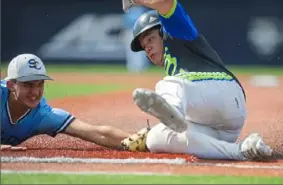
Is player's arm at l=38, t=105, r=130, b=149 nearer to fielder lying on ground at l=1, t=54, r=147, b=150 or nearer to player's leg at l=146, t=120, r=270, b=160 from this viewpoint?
fielder lying on ground at l=1, t=54, r=147, b=150

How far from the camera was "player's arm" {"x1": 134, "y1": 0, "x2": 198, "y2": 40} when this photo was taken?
5957 millimetres

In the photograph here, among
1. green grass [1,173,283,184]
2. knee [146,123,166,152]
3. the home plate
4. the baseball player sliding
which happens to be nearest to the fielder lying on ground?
the baseball player sliding

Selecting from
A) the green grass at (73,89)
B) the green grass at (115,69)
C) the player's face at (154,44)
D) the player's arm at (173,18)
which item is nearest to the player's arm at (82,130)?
the player's face at (154,44)

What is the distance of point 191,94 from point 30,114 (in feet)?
4.95

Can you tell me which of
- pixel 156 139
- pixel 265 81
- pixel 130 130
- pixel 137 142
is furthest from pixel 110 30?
pixel 156 139

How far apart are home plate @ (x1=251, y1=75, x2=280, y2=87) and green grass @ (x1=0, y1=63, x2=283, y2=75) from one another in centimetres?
143

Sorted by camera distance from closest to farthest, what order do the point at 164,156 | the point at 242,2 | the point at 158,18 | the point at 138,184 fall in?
the point at 138,184 < the point at 164,156 < the point at 158,18 < the point at 242,2

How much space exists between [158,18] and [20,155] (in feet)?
5.15

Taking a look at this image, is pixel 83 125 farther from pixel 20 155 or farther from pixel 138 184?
pixel 138 184

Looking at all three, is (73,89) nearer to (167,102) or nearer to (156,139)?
(156,139)

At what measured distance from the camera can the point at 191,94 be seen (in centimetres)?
580

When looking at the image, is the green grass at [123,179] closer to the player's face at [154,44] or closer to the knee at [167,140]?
the knee at [167,140]

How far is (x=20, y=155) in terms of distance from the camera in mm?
5934

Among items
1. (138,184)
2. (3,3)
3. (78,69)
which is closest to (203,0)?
(78,69)
